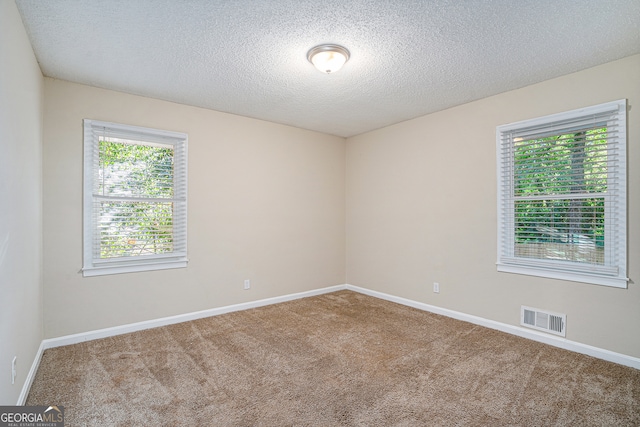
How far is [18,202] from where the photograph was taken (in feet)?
6.75

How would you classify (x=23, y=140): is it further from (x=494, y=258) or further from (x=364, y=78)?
(x=494, y=258)

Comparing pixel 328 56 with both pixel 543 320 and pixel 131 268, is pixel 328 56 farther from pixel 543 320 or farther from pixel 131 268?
pixel 543 320

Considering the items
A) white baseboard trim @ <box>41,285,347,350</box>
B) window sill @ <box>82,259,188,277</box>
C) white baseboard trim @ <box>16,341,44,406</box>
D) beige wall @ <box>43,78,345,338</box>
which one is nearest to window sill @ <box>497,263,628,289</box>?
beige wall @ <box>43,78,345,338</box>

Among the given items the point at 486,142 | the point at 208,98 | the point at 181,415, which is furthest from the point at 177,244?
the point at 486,142

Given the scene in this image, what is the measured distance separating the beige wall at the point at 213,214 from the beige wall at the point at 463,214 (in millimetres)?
696

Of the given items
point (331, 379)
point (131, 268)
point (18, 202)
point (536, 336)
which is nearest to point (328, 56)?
point (18, 202)

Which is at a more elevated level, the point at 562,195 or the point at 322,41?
the point at 322,41

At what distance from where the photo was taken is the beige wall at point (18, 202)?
5.68 feet

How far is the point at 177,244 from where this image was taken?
12.5 feet

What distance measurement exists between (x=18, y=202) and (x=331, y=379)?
2493 millimetres

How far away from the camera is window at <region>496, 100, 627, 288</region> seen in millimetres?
2756

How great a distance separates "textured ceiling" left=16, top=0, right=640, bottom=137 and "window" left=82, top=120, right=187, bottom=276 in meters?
0.53

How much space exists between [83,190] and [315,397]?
2.97 metres

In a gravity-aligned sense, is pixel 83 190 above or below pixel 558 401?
above
